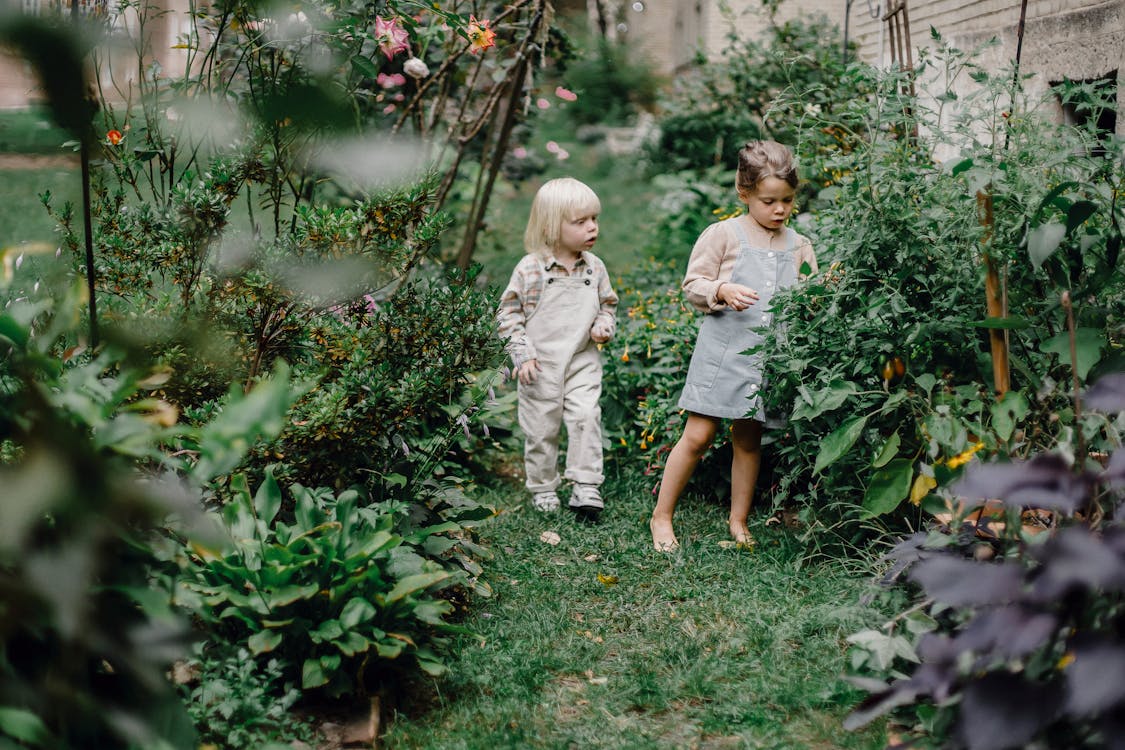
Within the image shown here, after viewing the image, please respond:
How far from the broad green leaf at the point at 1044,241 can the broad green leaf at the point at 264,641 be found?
7.19 ft

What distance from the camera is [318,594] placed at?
2471 mm

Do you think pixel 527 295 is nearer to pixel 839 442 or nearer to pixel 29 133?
pixel 839 442

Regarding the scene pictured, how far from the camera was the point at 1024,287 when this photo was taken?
3.00 meters

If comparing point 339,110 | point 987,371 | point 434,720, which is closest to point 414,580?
point 434,720

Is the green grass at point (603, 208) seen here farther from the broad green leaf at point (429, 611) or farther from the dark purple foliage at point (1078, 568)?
the dark purple foliage at point (1078, 568)

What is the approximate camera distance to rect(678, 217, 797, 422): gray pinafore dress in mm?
3617

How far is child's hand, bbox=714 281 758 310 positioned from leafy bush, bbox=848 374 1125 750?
1547mm

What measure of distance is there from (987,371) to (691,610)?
1.25 meters

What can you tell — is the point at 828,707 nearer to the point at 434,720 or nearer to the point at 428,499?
the point at 434,720

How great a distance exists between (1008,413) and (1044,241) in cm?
49

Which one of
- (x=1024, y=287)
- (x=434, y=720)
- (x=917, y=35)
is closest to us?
(x=434, y=720)

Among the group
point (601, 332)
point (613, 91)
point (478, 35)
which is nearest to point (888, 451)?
point (601, 332)

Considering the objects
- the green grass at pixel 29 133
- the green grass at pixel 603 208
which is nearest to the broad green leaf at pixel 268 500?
the green grass at pixel 29 133

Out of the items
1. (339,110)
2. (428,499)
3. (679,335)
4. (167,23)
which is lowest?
(428,499)
